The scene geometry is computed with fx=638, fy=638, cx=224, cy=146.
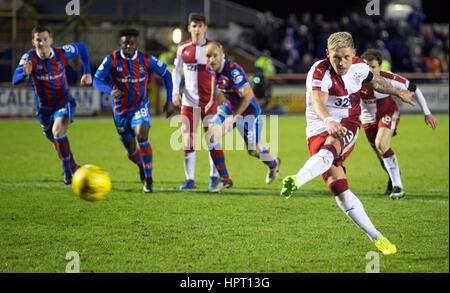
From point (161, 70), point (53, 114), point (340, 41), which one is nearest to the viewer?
point (340, 41)

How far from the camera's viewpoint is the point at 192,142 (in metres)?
9.47

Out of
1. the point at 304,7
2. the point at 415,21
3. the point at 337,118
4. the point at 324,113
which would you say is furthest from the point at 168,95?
the point at 304,7

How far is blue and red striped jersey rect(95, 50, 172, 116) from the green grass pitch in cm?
125

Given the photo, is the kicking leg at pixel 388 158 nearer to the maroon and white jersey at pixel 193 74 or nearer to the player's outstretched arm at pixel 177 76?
the maroon and white jersey at pixel 193 74

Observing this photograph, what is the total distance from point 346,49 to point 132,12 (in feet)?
89.8

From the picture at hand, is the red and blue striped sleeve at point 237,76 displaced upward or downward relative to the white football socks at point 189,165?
upward

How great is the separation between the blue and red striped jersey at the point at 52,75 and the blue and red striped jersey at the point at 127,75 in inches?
22.4

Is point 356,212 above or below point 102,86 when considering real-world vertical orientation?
below

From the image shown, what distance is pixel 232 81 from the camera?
8578 millimetres

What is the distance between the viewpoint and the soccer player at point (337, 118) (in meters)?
5.43

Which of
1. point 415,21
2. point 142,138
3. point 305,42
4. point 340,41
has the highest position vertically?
A: point 415,21

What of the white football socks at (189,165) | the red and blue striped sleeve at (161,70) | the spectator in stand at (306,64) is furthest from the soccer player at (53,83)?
the spectator in stand at (306,64)

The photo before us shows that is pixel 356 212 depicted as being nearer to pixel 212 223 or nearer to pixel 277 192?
pixel 212 223

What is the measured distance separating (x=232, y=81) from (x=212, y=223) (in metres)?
2.37
